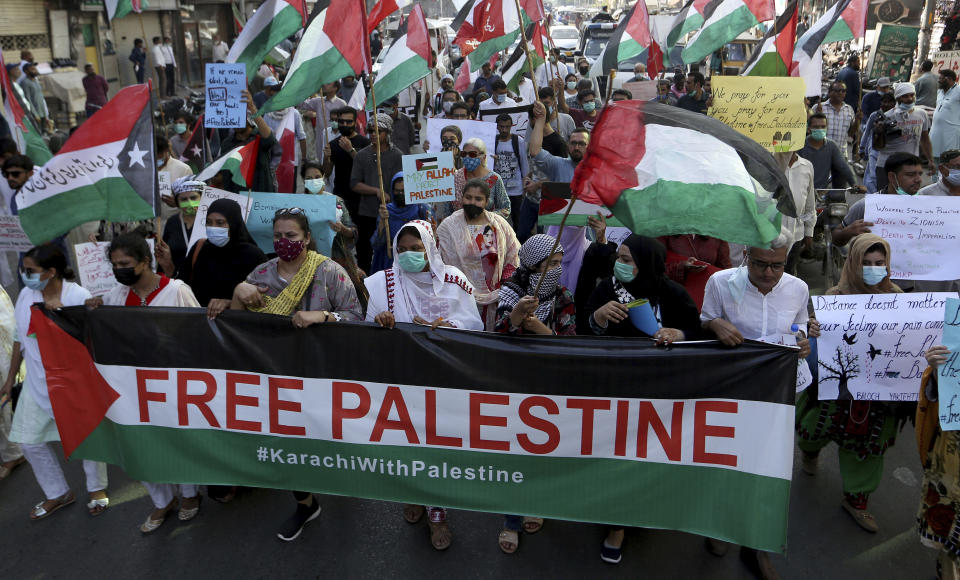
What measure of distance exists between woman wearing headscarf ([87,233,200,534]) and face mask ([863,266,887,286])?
345 cm

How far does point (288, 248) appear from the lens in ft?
13.7

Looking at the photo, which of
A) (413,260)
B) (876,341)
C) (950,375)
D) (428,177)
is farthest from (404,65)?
(950,375)

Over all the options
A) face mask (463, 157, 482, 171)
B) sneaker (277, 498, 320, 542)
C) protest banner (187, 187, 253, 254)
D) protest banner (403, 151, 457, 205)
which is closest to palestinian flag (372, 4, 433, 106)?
face mask (463, 157, 482, 171)

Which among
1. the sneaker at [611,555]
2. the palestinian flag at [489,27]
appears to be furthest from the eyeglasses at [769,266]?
the palestinian flag at [489,27]

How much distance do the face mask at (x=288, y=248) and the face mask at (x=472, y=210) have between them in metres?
1.45

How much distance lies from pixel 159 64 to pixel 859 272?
22466 millimetres

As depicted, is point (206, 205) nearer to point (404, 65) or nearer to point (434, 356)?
point (404, 65)

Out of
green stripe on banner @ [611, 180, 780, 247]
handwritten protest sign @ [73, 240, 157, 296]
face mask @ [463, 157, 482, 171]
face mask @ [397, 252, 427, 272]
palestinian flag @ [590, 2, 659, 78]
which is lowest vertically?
handwritten protest sign @ [73, 240, 157, 296]

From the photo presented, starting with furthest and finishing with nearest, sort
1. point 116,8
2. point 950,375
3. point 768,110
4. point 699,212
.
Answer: point 116,8 → point 768,110 → point 950,375 → point 699,212

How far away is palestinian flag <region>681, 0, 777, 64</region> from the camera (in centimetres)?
941

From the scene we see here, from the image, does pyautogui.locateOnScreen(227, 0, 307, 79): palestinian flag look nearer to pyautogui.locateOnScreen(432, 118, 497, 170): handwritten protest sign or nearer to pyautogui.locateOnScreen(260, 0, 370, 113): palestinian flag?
pyautogui.locateOnScreen(260, 0, 370, 113): palestinian flag

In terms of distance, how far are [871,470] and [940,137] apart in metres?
7.81

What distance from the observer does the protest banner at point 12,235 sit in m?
5.90

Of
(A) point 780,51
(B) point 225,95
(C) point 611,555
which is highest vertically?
(A) point 780,51
